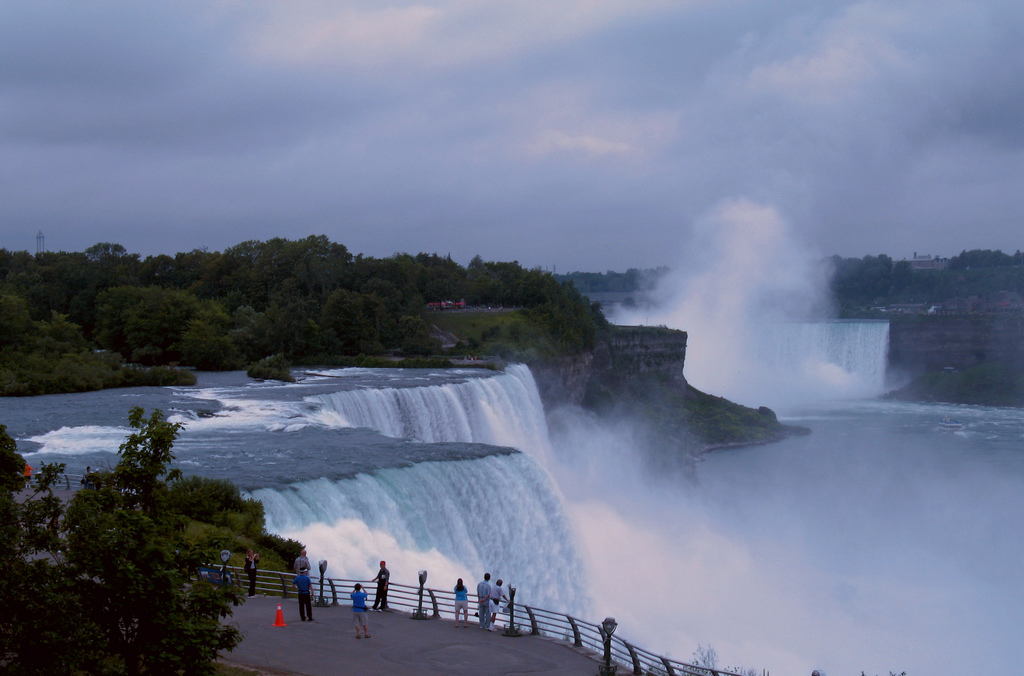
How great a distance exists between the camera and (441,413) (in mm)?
35375

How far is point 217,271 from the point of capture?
251ft

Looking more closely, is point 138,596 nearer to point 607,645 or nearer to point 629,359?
point 607,645

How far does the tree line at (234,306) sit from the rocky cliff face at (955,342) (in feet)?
122

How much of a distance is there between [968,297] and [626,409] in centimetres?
8357

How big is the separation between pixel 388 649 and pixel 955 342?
91824mm

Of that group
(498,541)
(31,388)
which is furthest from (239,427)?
(31,388)

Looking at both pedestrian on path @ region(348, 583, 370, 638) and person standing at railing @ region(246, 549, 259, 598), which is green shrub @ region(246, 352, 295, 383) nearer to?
person standing at railing @ region(246, 549, 259, 598)

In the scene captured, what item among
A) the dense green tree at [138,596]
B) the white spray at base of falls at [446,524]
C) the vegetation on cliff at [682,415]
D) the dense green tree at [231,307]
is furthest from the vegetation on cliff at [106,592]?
the vegetation on cliff at [682,415]

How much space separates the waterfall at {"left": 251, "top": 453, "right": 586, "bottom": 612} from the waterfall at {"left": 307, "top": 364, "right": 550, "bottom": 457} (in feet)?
Answer: 28.6

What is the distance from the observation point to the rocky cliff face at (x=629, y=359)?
6481cm

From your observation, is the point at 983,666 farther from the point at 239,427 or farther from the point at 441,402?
the point at 239,427

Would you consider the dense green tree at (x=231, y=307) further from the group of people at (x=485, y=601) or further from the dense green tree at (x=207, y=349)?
the group of people at (x=485, y=601)

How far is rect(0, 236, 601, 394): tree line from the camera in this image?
164 feet

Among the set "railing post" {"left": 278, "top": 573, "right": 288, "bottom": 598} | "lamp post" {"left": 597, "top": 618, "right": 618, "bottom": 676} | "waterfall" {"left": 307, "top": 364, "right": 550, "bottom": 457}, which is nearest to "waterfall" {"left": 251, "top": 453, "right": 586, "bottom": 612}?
"railing post" {"left": 278, "top": 573, "right": 288, "bottom": 598}
